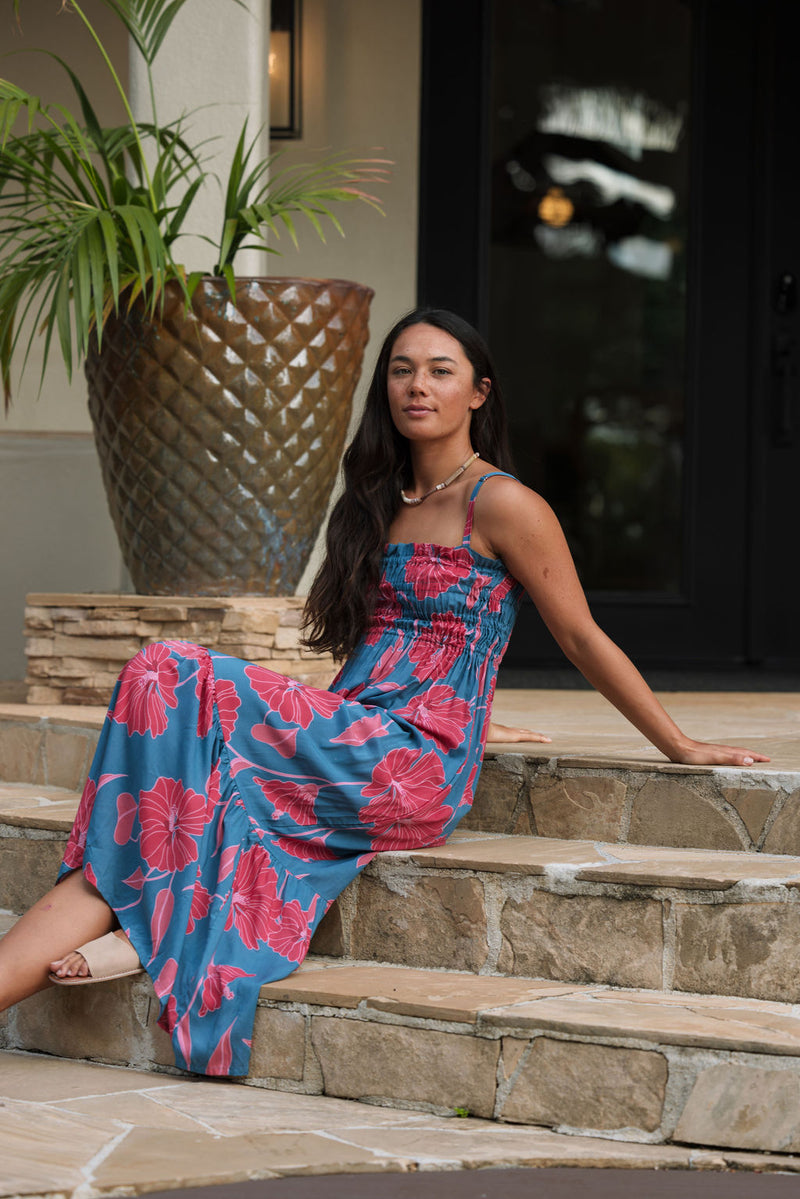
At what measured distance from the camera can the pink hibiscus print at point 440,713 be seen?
105 inches

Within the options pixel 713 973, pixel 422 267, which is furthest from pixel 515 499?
pixel 422 267

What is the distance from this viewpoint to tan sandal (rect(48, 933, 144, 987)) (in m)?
2.41

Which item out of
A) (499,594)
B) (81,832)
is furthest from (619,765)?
(81,832)

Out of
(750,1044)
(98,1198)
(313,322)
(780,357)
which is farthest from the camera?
(780,357)

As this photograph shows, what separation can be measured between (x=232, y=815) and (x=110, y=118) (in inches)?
123

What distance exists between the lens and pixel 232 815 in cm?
250

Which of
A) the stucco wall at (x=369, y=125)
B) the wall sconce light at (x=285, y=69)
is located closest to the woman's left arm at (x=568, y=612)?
the stucco wall at (x=369, y=125)

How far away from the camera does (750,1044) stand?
6.77ft

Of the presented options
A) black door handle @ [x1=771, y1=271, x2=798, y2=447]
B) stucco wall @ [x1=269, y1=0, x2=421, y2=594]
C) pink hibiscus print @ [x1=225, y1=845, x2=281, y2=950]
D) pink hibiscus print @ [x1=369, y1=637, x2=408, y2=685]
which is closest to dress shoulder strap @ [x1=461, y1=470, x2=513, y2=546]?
pink hibiscus print @ [x1=369, y1=637, x2=408, y2=685]

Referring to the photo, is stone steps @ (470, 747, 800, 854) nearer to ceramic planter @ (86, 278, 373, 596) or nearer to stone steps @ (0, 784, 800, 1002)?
stone steps @ (0, 784, 800, 1002)

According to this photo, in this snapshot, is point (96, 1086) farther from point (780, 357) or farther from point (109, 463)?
point (780, 357)

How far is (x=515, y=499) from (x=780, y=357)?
251 centimetres

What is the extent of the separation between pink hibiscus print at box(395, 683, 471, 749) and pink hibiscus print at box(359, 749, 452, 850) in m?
0.05

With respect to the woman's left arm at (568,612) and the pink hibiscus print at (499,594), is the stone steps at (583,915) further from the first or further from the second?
the pink hibiscus print at (499,594)
